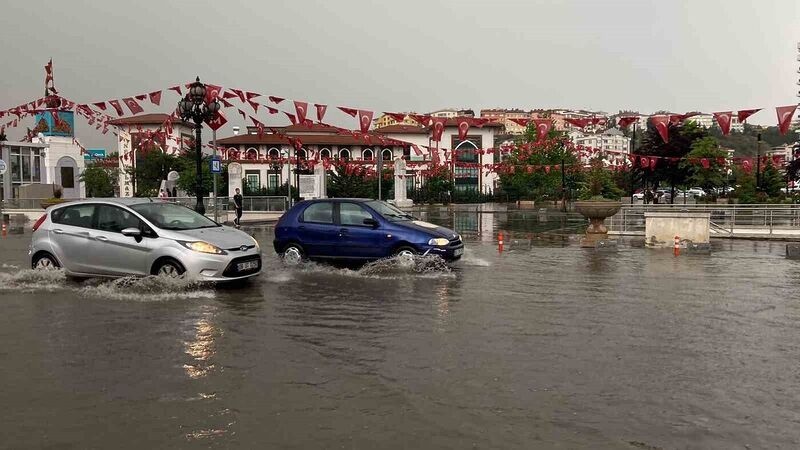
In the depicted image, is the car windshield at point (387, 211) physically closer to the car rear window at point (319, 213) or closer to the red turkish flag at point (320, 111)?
the car rear window at point (319, 213)

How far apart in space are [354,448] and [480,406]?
3.98 ft

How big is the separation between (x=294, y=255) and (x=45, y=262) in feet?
15.2

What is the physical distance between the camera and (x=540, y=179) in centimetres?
6625

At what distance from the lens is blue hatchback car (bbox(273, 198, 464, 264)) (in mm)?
12500

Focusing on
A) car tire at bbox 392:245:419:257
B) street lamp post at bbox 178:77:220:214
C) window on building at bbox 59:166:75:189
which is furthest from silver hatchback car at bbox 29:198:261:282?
window on building at bbox 59:166:75:189

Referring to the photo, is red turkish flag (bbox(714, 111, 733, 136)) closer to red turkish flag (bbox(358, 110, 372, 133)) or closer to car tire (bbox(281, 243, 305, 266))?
red turkish flag (bbox(358, 110, 372, 133))

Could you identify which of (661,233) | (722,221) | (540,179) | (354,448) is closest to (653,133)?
→ (722,221)

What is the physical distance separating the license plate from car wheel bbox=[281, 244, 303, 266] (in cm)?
235

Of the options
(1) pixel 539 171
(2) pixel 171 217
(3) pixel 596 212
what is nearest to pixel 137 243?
(2) pixel 171 217

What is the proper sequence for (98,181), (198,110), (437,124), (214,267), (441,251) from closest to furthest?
(214,267) < (441,251) < (198,110) < (437,124) < (98,181)

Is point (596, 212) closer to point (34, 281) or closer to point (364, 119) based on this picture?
point (364, 119)

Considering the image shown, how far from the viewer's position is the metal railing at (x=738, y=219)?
854 inches

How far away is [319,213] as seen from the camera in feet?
43.9

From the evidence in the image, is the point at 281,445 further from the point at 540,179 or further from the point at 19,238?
the point at 540,179
